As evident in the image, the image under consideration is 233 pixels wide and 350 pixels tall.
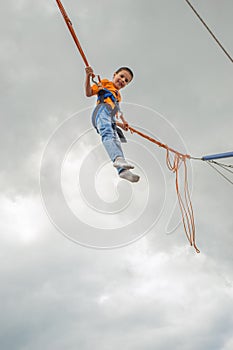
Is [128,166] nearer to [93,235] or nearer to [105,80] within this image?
[105,80]

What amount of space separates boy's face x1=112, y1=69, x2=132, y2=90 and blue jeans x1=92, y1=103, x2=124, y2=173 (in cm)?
65

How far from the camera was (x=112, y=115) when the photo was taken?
7.28 metres

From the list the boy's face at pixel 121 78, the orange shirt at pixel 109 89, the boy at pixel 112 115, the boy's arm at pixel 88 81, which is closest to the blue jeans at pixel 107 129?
the boy at pixel 112 115

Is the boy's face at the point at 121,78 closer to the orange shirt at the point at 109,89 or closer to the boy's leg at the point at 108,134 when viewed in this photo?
the orange shirt at the point at 109,89

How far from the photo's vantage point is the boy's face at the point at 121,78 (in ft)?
25.0

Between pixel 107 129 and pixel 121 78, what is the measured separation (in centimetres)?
120

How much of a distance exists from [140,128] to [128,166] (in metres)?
2.41

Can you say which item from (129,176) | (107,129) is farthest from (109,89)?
(129,176)

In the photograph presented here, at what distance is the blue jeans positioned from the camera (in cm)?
682

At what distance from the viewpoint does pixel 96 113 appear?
723 centimetres

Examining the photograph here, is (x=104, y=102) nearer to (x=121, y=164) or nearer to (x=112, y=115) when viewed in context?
(x=112, y=115)

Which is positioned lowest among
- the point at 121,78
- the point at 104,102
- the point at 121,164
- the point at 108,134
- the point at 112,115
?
the point at 121,164

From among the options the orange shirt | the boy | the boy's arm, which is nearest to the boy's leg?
the boy

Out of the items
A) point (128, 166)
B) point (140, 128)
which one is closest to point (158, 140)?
point (140, 128)
